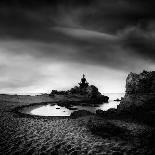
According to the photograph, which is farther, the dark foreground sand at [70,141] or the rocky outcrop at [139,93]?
the rocky outcrop at [139,93]

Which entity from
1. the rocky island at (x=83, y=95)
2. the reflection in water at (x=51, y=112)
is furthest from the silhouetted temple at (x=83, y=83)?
the reflection in water at (x=51, y=112)

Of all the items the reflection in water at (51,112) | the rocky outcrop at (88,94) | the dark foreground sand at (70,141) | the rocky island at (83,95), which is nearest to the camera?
the dark foreground sand at (70,141)

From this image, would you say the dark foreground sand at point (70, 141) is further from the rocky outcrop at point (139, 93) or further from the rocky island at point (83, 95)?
the rocky island at point (83, 95)

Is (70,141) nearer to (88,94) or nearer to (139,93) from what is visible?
(139,93)

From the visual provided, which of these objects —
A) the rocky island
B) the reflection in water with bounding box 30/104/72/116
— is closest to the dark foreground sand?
the reflection in water with bounding box 30/104/72/116

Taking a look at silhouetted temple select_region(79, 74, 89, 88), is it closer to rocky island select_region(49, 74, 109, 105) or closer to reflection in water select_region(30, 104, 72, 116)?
rocky island select_region(49, 74, 109, 105)

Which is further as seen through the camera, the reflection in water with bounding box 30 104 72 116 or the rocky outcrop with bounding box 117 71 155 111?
the reflection in water with bounding box 30 104 72 116

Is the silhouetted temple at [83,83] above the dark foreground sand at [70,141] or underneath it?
above

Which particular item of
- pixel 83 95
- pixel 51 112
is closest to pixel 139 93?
pixel 51 112

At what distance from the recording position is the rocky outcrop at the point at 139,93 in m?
25.2

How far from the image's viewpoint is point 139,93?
91.6ft

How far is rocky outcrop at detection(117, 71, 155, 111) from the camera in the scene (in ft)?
82.7

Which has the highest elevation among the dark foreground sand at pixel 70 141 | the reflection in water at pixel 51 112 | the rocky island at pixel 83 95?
the rocky island at pixel 83 95

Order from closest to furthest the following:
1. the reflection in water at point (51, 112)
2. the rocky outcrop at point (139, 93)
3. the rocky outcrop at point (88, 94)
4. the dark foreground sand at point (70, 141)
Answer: the dark foreground sand at point (70, 141), the rocky outcrop at point (139, 93), the reflection in water at point (51, 112), the rocky outcrop at point (88, 94)
